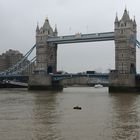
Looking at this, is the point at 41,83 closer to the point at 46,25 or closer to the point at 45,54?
the point at 45,54

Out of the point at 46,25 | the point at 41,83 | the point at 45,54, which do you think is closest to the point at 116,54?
the point at 41,83

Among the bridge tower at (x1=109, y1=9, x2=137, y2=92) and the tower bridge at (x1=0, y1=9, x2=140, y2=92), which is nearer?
the tower bridge at (x1=0, y1=9, x2=140, y2=92)

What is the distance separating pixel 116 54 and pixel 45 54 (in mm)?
15648

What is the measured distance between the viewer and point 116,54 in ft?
217

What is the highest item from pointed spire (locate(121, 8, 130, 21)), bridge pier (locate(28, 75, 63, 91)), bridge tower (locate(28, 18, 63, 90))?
pointed spire (locate(121, 8, 130, 21))

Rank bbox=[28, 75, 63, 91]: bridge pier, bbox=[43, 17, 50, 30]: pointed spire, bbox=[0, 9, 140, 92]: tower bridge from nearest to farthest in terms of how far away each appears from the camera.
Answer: bbox=[0, 9, 140, 92]: tower bridge < bbox=[28, 75, 63, 91]: bridge pier < bbox=[43, 17, 50, 30]: pointed spire

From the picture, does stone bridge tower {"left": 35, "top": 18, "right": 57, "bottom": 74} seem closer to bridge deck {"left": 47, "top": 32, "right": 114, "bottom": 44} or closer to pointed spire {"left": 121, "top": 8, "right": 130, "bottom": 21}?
bridge deck {"left": 47, "top": 32, "right": 114, "bottom": 44}

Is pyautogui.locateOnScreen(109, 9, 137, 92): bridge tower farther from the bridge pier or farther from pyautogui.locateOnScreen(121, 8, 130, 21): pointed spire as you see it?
the bridge pier

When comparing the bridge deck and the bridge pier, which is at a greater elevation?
the bridge deck

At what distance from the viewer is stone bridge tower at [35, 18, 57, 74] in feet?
246

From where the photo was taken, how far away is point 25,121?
19516mm

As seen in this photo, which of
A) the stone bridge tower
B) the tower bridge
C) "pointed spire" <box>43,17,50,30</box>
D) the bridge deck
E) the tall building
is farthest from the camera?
"pointed spire" <box>43,17,50,30</box>

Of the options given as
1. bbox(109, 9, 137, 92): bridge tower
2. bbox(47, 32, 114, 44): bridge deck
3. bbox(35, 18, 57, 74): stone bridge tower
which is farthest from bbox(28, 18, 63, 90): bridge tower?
bbox(109, 9, 137, 92): bridge tower

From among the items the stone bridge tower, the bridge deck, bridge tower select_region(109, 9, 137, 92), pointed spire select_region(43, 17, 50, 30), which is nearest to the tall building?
bridge tower select_region(109, 9, 137, 92)
